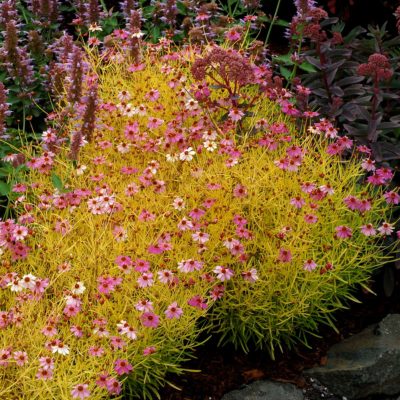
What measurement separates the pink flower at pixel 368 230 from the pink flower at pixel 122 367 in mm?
1159

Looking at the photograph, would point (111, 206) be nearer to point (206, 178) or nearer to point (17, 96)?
point (206, 178)

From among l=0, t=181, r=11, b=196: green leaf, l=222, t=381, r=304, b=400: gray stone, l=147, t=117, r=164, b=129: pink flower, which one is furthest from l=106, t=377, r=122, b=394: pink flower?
l=147, t=117, r=164, b=129: pink flower

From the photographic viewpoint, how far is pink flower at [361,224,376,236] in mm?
3147

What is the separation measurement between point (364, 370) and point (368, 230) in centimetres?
64

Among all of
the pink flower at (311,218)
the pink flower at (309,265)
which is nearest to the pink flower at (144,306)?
the pink flower at (309,265)

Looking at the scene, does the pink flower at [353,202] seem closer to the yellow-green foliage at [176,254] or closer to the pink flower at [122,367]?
the yellow-green foliage at [176,254]

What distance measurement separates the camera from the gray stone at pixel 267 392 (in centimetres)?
314

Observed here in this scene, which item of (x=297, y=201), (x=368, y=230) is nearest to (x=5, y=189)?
(x=297, y=201)

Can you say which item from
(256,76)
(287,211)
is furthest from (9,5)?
(287,211)

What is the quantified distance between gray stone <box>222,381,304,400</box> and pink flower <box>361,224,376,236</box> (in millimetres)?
744

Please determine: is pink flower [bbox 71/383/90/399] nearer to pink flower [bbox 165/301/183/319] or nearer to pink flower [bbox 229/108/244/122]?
pink flower [bbox 165/301/183/319]

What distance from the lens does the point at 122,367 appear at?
267 cm

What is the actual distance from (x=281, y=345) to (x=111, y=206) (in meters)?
1.06

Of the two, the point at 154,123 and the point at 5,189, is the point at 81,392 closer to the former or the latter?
the point at 5,189
